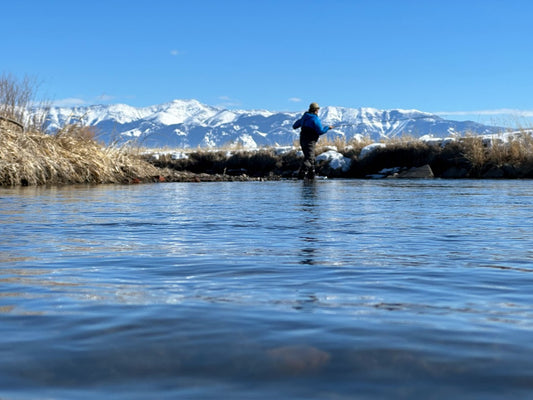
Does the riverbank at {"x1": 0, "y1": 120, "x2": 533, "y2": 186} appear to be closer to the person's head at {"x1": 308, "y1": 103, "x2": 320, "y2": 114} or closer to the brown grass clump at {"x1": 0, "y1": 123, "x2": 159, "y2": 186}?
the brown grass clump at {"x1": 0, "y1": 123, "x2": 159, "y2": 186}

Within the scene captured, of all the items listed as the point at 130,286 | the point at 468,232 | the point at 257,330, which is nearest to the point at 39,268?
the point at 130,286

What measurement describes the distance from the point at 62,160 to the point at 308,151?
6.47m

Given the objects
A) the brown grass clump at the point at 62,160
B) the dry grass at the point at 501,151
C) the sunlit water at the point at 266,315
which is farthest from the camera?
the dry grass at the point at 501,151

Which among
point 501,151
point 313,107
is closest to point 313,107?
point 313,107

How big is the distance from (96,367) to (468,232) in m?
3.91

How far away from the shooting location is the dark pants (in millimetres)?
18750

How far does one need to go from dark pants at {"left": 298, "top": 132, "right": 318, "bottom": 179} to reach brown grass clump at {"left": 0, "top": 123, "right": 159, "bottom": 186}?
4.18 m

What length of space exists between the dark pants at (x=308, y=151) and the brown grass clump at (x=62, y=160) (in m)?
4.18

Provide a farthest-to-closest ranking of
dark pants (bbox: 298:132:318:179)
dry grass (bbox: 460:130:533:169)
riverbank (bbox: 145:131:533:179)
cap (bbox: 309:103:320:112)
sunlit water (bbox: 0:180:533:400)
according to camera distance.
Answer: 1. riverbank (bbox: 145:131:533:179)
2. dry grass (bbox: 460:130:533:169)
3. dark pants (bbox: 298:132:318:179)
4. cap (bbox: 309:103:320:112)
5. sunlit water (bbox: 0:180:533:400)

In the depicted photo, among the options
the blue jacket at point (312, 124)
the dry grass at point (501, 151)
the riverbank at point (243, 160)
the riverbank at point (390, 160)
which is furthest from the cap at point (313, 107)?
the dry grass at point (501, 151)

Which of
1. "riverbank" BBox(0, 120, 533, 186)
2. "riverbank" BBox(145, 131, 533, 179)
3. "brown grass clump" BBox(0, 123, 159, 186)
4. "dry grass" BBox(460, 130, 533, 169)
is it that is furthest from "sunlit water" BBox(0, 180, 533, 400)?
"dry grass" BBox(460, 130, 533, 169)

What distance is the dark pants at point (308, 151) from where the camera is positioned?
61.5ft

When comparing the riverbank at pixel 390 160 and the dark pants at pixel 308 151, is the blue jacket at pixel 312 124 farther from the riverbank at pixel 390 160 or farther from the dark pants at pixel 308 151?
the riverbank at pixel 390 160

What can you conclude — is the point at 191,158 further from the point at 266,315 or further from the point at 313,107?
the point at 266,315
